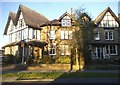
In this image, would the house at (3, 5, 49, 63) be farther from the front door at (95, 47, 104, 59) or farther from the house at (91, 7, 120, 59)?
the house at (91, 7, 120, 59)

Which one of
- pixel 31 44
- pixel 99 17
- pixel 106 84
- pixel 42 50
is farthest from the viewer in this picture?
pixel 99 17

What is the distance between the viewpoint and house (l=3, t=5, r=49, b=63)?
40500mm

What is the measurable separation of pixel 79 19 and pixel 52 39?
11363mm

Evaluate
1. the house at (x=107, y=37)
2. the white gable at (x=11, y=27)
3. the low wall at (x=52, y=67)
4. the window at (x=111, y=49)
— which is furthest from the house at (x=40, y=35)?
the low wall at (x=52, y=67)

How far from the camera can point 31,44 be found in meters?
39.7

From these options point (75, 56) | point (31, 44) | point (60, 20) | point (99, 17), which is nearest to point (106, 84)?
point (75, 56)

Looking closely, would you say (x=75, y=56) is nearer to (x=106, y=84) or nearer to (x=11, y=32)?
(x=106, y=84)

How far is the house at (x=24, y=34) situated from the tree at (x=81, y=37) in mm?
10820

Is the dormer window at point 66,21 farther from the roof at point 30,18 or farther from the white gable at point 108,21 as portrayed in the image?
the white gable at point 108,21

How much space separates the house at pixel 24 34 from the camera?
1594 inches

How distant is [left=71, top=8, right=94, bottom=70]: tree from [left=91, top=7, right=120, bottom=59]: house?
10.9 metres

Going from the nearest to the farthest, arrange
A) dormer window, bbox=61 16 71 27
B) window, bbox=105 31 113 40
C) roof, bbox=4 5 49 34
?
roof, bbox=4 5 49 34, dormer window, bbox=61 16 71 27, window, bbox=105 31 113 40

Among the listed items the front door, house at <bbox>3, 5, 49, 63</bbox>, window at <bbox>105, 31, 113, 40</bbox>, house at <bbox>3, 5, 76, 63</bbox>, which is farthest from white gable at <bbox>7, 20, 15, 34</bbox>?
window at <bbox>105, 31, 113, 40</bbox>

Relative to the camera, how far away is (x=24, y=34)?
42281mm
